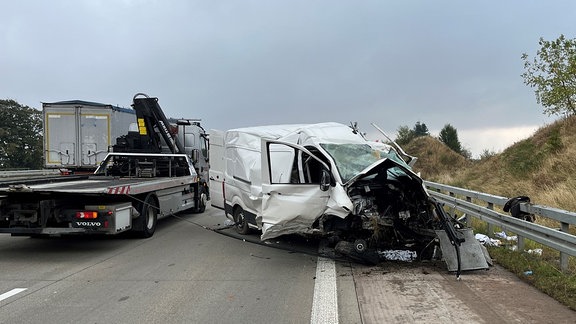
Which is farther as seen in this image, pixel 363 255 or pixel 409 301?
pixel 363 255

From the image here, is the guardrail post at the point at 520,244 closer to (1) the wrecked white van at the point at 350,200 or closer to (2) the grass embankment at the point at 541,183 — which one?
(2) the grass embankment at the point at 541,183

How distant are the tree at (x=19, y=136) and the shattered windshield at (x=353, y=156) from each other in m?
49.8

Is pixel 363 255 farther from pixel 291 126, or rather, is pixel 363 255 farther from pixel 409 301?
pixel 291 126

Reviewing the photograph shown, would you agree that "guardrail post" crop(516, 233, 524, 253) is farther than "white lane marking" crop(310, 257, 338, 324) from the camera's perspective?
Yes

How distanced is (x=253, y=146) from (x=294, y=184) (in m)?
2.59

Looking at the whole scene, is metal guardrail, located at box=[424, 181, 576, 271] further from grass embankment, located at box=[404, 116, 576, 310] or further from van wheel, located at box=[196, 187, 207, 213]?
van wheel, located at box=[196, 187, 207, 213]

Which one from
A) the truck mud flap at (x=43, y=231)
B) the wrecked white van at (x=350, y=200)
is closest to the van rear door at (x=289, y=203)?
the wrecked white van at (x=350, y=200)

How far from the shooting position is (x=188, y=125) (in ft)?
48.1

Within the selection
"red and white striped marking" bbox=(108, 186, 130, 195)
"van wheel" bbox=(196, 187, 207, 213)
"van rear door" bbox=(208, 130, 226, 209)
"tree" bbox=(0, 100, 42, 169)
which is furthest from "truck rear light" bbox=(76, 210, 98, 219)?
"tree" bbox=(0, 100, 42, 169)

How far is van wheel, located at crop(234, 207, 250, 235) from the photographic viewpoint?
9773 mm

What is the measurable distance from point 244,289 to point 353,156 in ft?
10.0

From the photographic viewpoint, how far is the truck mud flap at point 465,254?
20.7 ft

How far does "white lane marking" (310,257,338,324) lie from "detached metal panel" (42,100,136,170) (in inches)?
518

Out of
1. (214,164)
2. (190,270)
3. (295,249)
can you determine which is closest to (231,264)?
(190,270)
